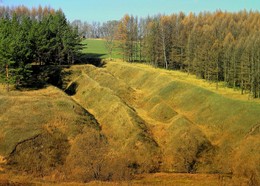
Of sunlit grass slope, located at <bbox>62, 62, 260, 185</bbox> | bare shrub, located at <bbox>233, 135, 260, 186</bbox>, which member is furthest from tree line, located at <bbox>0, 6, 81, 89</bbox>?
bare shrub, located at <bbox>233, 135, 260, 186</bbox>

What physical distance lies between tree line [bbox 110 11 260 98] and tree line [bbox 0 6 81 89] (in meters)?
26.5

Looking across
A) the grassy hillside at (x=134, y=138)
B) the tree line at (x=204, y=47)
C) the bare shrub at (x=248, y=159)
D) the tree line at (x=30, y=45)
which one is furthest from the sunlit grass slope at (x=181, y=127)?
the tree line at (x=30, y=45)

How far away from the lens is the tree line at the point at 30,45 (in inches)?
2731

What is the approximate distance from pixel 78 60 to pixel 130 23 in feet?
98.3

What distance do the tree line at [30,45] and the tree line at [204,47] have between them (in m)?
26.5

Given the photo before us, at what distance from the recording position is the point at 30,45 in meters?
83.7

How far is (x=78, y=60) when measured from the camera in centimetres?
11388

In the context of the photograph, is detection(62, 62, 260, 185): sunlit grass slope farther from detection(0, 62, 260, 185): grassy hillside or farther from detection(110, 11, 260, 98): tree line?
detection(110, 11, 260, 98): tree line

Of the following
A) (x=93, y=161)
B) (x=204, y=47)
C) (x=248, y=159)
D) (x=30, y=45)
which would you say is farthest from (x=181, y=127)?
(x=30, y=45)

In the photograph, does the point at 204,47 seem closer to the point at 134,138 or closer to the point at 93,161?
the point at 134,138

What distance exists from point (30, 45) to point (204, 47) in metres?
45.2

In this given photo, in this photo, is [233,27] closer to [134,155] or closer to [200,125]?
[200,125]

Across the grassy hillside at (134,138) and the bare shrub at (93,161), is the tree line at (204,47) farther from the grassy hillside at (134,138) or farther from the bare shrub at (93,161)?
the bare shrub at (93,161)

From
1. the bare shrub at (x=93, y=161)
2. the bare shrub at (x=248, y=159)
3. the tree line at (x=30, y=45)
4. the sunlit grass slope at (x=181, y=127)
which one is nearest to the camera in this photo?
the bare shrub at (x=93, y=161)
